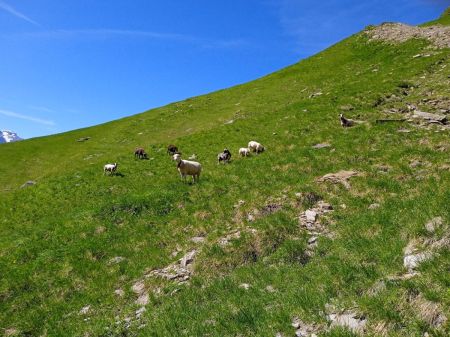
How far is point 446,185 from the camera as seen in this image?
13758 mm

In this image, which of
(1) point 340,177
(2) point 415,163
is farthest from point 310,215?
(2) point 415,163

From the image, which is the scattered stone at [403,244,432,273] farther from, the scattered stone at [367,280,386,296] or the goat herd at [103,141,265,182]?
the goat herd at [103,141,265,182]

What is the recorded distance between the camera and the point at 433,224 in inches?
358

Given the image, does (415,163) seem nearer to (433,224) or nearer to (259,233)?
(259,233)

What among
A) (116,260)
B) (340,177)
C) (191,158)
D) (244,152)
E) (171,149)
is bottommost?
(116,260)

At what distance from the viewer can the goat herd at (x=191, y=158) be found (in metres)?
24.9

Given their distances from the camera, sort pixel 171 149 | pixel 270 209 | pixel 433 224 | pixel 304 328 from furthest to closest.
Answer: pixel 171 149
pixel 270 209
pixel 433 224
pixel 304 328

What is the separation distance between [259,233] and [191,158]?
18191 mm

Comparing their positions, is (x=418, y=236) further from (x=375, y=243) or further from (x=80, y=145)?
(x=80, y=145)

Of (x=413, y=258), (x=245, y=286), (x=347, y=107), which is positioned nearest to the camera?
(x=413, y=258)

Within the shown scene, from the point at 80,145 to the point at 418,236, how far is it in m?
53.7

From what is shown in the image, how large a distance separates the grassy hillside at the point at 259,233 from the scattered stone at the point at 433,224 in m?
0.08

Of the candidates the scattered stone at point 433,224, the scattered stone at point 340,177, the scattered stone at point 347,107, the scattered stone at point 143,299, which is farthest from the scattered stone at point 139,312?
the scattered stone at point 347,107

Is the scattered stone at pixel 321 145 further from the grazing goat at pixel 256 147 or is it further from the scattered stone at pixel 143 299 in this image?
the scattered stone at pixel 143 299
